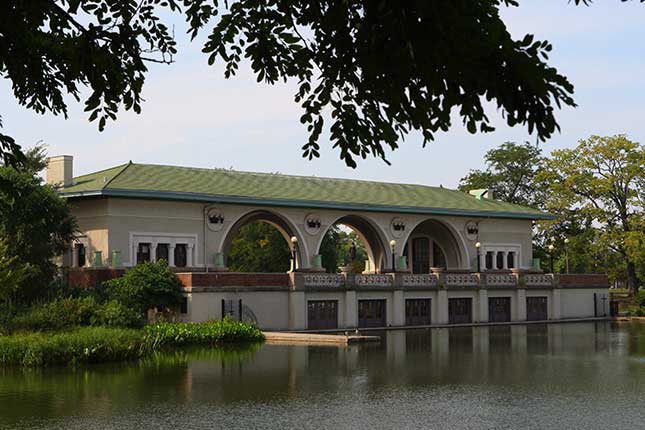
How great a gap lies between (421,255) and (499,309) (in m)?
6.68

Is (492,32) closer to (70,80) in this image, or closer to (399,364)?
(70,80)

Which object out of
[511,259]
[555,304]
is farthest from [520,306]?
[511,259]

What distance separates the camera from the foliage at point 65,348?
31.9 metres

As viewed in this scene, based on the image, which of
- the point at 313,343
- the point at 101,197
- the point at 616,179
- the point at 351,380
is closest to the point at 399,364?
the point at 351,380

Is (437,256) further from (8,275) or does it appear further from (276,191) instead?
(8,275)

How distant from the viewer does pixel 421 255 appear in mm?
61375

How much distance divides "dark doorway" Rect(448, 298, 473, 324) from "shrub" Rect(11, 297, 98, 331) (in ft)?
72.9

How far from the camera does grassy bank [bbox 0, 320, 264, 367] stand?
3192 centimetres

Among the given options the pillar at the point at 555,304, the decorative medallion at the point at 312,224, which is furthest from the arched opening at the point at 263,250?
the pillar at the point at 555,304

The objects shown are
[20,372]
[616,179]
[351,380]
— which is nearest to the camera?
[351,380]

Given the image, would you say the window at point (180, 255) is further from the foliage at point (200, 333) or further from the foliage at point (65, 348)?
the foliage at point (65, 348)

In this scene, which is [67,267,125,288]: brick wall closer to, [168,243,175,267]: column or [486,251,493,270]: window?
[168,243,175,267]: column

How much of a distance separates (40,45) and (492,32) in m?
5.25

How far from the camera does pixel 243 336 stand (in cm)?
4075
